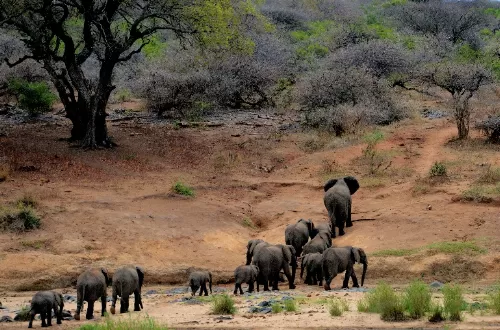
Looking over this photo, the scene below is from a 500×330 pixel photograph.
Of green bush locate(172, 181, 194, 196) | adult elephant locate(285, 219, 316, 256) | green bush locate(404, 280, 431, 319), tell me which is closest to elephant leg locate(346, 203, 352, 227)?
adult elephant locate(285, 219, 316, 256)

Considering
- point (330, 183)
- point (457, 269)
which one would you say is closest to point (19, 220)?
point (330, 183)

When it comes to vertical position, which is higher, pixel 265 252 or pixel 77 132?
pixel 77 132

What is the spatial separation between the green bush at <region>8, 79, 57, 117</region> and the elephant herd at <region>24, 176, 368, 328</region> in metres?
16.7

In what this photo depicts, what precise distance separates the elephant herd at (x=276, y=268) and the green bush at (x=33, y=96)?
659 inches

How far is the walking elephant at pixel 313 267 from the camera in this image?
50.6ft

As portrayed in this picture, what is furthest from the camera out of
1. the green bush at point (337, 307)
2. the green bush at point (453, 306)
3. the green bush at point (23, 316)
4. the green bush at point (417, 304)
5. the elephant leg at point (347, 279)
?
the elephant leg at point (347, 279)

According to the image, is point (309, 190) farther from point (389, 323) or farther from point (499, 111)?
point (389, 323)

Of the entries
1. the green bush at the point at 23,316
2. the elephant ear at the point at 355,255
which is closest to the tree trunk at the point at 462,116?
the elephant ear at the point at 355,255

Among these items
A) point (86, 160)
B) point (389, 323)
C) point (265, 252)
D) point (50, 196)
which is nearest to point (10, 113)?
point (86, 160)

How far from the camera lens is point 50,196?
20.3 metres

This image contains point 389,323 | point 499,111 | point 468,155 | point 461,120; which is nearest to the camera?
point 389,323

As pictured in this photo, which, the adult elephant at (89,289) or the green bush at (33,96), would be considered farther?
the green bush at (33,96)

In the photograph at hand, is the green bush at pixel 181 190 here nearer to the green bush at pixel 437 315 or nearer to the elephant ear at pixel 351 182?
the elephant ear at pixel 351 182

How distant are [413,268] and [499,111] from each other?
14552 millimetres
